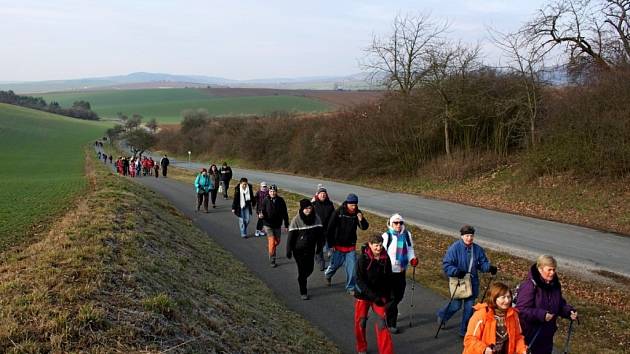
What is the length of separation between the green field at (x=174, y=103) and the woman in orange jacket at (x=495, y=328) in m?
78.5

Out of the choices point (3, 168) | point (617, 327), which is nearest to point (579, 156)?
point (617, 327)

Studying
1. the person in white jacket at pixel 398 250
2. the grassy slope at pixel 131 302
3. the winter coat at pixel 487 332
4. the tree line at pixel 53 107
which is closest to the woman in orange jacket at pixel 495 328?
the winter coat at pixel 487 332

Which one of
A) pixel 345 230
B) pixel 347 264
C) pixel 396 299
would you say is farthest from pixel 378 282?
pixel 347 264

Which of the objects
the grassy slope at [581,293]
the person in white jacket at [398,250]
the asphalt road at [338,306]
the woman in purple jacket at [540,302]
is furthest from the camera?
the person in white jacket at [398,250]

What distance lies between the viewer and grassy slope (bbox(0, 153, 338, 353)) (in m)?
4.73

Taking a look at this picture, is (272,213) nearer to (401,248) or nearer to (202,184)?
(401,248)

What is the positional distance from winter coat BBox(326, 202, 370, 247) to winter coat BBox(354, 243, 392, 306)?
2.46 meters

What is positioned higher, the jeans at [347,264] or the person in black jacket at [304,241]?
the person in black jacket at [304,241]

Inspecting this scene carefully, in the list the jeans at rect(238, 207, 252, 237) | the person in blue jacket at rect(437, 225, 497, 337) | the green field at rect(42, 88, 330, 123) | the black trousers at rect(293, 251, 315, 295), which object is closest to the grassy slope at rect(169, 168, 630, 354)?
the person in blue jacket at rect(437, 225, 497, 337)

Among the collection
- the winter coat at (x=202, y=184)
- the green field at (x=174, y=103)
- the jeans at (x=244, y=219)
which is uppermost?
the green field at (x=174, y=103)

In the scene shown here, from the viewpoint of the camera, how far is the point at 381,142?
104ft

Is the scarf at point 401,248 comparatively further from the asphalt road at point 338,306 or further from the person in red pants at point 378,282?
the person in red pants at point 378,282

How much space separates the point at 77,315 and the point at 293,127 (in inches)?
1592

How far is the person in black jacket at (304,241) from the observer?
28.6 ft
